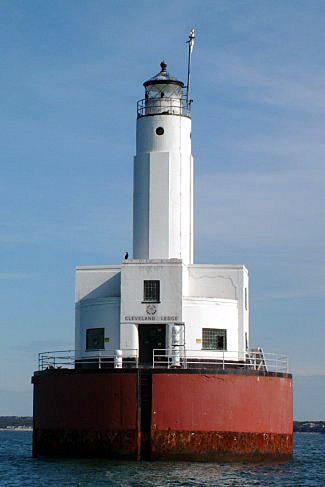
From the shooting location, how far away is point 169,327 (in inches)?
1764

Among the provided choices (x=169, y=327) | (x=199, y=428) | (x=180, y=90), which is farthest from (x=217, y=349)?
(x=180, y=90)

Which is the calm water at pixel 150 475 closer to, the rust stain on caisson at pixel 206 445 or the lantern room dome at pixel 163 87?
the rust stain on caisson at pixel 206 445

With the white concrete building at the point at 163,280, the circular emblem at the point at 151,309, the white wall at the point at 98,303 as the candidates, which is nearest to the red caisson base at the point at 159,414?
the white concrete building at the point at 163,280

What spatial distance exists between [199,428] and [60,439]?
17.6ft

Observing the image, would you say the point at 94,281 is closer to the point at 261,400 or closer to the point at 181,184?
the point at 181,184

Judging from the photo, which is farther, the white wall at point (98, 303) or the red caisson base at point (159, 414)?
the white wall at point (98, 303)

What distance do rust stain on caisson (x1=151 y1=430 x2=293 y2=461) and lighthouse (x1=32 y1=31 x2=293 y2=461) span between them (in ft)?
0.12

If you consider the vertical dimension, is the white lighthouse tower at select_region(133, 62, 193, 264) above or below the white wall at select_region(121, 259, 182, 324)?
above

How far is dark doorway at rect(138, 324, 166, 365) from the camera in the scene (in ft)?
151

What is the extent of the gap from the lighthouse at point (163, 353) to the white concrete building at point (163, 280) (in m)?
0.04

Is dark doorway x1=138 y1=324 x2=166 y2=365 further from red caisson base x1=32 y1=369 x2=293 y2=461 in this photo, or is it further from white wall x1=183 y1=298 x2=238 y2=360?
red caisson base x1=32 y1=369 x2=293 y2=461

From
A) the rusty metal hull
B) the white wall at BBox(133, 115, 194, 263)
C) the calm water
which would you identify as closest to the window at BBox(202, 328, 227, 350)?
the white wall at BBox(133, 115, 194, 263)

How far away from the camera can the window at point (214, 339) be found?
45.2 meters

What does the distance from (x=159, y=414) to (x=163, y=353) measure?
4.94 meters
